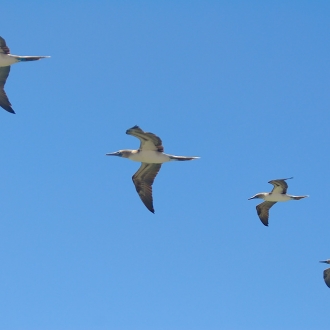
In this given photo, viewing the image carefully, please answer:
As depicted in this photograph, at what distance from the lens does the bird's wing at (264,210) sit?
37812 mm

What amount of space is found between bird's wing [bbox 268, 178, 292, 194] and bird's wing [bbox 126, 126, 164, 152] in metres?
8.75

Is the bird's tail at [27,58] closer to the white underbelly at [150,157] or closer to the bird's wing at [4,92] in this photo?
the bird's wing at [4,92]

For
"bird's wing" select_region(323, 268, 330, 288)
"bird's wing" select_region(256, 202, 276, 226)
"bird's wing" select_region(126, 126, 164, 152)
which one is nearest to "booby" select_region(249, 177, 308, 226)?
"bird's wing" select_region(256, 202, 276, 226)

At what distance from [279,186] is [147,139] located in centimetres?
1044

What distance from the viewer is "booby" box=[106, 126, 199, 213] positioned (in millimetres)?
26812

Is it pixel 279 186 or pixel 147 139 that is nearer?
pixel 147 139

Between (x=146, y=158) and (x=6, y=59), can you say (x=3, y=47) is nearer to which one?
(x=6, y=59)

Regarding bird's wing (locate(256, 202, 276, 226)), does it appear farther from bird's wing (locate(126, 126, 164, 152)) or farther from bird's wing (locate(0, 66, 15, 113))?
bird's wing (locate(0, 66, 15, 113))

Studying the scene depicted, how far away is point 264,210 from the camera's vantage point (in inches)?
1497

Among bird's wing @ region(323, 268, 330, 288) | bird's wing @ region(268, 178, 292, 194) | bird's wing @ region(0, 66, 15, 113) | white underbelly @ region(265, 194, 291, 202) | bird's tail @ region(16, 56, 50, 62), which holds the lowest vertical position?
bird's wing @ region(323, 268, 330, 288)

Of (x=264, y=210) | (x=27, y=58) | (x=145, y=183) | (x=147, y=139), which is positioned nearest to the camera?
(x=147, y=139)

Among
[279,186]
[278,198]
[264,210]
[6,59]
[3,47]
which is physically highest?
[3,47]

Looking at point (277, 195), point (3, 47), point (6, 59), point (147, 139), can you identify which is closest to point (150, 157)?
point (147, 139)

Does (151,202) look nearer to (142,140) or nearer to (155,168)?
(155,168)
